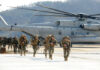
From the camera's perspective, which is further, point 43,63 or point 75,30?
point 75,30

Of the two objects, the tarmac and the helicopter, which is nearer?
the tarmac

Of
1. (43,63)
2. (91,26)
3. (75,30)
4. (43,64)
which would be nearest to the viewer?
(43,64)

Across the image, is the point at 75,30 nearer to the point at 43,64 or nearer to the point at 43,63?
the point at 43,63

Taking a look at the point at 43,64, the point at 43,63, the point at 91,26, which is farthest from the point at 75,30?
the point at 43,64

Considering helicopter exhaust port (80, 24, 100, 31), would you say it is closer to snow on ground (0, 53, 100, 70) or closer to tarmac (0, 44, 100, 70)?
tarmac (0, 44, 100, 70)

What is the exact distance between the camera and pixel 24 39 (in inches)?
882

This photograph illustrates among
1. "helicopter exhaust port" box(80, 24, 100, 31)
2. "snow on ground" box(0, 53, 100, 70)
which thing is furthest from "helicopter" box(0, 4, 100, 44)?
"snow on ground" box(0, 53, 100, 70)

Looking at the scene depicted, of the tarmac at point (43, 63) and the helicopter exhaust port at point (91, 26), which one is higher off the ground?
the tarmac at point (43, 63)

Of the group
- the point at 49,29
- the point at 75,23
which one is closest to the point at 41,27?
the point at 49,29

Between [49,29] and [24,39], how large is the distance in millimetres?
27959

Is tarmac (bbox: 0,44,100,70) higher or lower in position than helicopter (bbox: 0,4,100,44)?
higher

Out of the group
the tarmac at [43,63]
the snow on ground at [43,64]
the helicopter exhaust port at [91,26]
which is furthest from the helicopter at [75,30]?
the snow on ground at [43,64]

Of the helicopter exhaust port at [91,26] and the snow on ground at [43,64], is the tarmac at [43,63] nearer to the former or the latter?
the snow on ground at [43,64]

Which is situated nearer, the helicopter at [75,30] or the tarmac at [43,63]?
the tarmac at [43,63]
